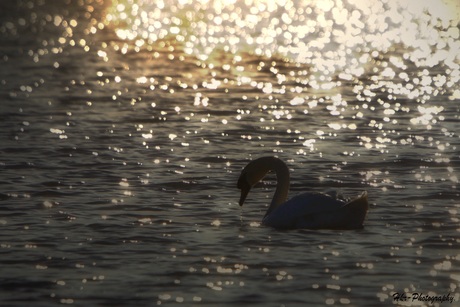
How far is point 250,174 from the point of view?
2052 cm

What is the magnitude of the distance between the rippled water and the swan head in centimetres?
37

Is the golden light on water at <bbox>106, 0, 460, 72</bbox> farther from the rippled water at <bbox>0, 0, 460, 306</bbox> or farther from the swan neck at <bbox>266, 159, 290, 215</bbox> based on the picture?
the swan neck at <bbox>266, 159, 290, 215</bbox>

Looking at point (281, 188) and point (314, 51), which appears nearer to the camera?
point (281, 188)

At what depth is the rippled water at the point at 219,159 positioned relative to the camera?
16.7m

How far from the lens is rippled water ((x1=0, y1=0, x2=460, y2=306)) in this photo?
1666cm

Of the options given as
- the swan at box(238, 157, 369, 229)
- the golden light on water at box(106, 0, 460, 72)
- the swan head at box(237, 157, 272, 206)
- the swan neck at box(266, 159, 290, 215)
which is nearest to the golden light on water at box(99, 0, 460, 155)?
the golden light on water at box(106, 0, 460, 72)

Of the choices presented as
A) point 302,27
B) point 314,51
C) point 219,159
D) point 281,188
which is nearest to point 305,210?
point 281,188

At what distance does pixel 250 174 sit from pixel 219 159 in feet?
16.5

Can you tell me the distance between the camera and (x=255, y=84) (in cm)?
3694

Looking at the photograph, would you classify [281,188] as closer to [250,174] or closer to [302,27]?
[250,174]

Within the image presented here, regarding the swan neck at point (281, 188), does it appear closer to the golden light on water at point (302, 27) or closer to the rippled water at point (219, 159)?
the rippled water at point (219, 159)

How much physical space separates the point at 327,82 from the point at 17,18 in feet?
79.3

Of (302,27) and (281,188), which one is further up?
(302,27)

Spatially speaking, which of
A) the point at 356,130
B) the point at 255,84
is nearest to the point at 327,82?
the point at 255,84
